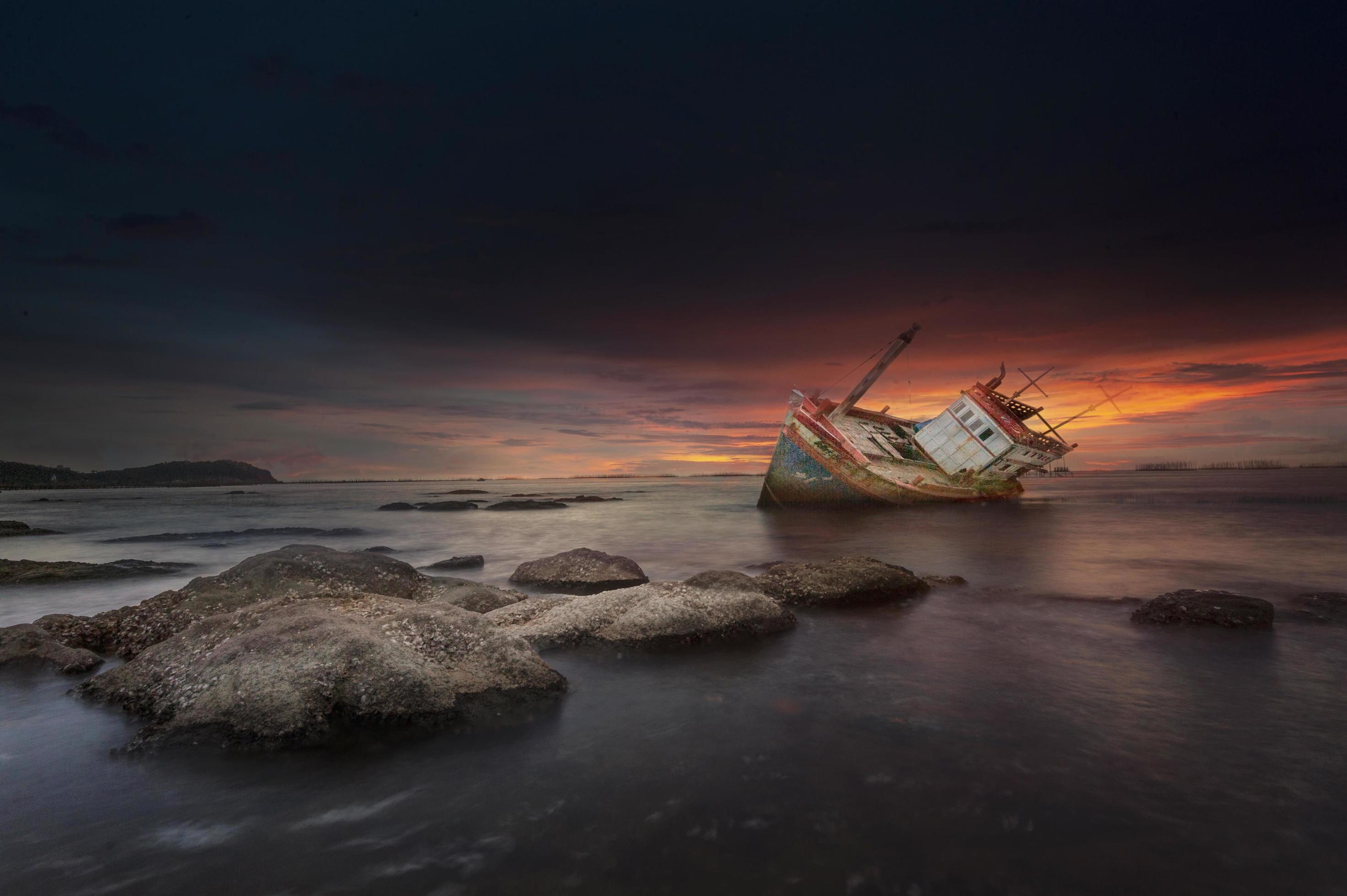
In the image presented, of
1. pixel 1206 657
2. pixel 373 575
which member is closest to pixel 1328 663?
pixel 1206 657

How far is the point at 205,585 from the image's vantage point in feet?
31.6

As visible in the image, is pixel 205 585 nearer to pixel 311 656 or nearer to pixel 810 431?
pixel 311 656

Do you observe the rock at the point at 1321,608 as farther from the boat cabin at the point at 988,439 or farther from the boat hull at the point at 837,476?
the boat cabin at the point at 988,439

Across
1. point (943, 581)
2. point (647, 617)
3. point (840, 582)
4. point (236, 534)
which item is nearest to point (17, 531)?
point (236, 534)

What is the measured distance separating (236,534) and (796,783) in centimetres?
3601

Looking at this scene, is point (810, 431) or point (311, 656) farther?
point (810, 431)

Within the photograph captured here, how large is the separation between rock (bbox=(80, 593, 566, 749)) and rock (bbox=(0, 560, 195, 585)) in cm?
1250

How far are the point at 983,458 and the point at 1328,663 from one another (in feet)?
96.3

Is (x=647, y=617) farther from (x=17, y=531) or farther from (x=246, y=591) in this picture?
(x=17, y=531)

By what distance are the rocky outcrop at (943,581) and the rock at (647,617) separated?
5279mm

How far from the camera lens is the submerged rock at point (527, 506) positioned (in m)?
50.9

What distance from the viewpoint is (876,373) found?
35.8 meters

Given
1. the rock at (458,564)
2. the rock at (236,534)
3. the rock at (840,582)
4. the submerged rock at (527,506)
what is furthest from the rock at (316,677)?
the submerged rock at (527,506)

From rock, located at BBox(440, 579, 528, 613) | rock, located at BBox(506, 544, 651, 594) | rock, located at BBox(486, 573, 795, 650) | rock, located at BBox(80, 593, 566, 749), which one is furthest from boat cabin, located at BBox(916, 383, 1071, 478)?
rock, located at BBox(80, 593, 566, 749)
